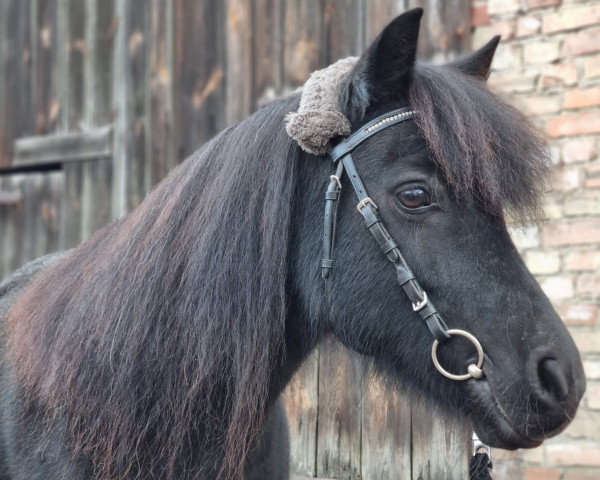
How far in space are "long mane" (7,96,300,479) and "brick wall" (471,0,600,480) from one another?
2057mm

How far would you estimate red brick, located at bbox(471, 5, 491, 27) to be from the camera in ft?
12.6

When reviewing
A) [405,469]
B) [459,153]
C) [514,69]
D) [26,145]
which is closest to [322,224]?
[459,153]

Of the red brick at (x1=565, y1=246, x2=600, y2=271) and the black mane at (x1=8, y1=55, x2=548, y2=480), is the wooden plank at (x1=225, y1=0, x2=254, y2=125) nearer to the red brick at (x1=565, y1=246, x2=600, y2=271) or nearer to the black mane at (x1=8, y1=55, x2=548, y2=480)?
the red brick at (x1=565, y1=246, x2=600, y2=271)

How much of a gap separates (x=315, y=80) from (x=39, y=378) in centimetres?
113

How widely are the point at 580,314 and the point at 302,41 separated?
7.36 feet

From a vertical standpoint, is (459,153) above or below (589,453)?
above

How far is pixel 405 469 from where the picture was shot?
10.2ft

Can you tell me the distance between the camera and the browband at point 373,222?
188 centimetres

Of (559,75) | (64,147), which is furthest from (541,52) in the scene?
(64,147)

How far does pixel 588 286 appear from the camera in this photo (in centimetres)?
362

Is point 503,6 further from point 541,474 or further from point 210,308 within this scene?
point 210,308

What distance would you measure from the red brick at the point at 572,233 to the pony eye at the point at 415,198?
A: 6.68 ft

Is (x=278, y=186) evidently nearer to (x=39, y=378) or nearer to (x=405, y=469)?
(x=39, y=378)

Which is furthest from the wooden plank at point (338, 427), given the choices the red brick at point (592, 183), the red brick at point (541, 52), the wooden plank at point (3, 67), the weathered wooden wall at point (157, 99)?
the wooden plank at point (3, 67)
